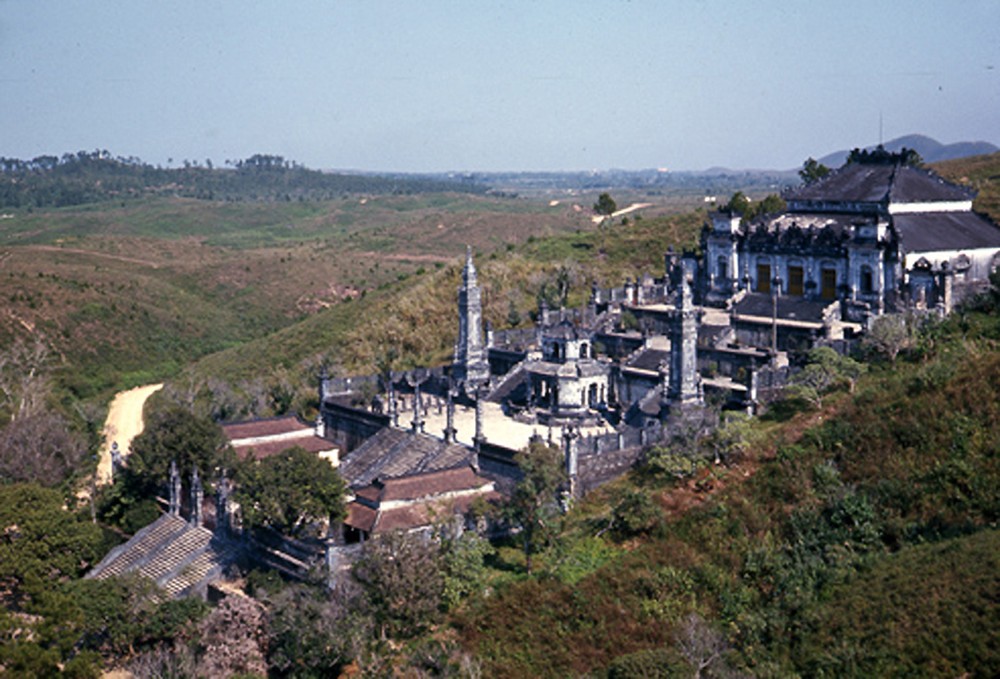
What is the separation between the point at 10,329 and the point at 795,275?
51617 mm

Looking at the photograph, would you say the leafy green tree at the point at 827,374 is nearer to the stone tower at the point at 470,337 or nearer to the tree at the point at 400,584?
the tree at the point at 400,584

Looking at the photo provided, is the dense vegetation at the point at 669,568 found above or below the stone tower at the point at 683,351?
below

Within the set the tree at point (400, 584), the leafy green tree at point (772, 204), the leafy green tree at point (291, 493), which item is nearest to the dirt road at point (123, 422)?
the leafy green tree at point (291, 493)

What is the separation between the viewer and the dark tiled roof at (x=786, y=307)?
43.3 metres

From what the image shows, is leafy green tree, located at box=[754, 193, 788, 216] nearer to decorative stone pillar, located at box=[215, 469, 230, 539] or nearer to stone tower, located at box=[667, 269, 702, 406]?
stone tower, located at box=[667, 269, 702, 406]

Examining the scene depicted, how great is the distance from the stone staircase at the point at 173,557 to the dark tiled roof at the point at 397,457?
4.90m

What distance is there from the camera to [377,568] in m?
26.0

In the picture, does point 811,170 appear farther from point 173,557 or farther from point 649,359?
point 173,557

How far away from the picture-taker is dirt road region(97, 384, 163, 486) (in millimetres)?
48469

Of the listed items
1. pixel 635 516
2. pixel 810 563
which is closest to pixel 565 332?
pixel 635 516

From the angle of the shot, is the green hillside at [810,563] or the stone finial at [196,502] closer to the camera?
the green hillside at [810,563]

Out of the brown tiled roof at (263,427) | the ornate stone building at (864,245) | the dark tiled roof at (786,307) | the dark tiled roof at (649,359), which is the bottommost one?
the brown tiled roof at (263,427)

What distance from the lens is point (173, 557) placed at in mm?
32281

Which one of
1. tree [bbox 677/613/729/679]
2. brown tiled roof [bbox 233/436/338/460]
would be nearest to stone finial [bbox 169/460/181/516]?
brown tiled roof [bbox 233/436/338/460]
